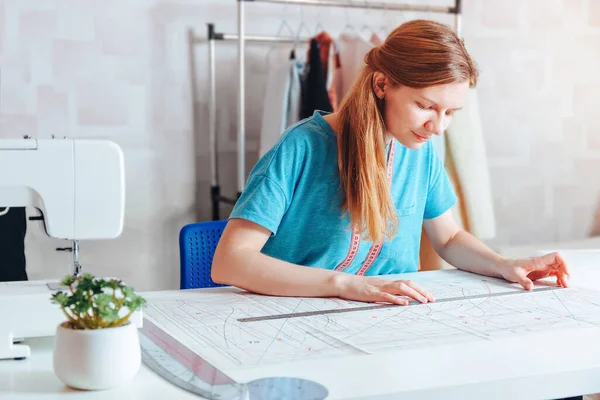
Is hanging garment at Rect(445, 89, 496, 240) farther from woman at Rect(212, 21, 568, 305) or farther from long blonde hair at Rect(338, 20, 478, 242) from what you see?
long blonde hair at Rect(338, 20, 478, 242)

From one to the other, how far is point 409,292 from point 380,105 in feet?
1.67

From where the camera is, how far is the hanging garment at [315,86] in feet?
9.87

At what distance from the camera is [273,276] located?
5.50 ft

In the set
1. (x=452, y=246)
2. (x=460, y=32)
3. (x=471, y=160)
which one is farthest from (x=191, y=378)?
(x=460, y=32)

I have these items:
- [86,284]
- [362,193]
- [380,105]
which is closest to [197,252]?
[362,193]

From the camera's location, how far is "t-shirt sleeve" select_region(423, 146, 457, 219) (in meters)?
2.11

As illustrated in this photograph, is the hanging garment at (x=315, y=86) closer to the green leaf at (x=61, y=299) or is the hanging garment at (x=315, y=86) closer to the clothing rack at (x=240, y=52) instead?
the clothing rack at (x=240, y=52)

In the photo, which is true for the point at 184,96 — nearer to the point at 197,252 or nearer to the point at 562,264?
the point at 197,252

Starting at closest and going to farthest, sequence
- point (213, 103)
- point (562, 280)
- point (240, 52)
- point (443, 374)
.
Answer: point (443, 374)
point (562, 280)
point (240, 52)
point (213, 103)

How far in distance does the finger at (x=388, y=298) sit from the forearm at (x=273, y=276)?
0.09 meters

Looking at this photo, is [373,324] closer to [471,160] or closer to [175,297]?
[175,297]

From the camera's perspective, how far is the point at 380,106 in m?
1.90

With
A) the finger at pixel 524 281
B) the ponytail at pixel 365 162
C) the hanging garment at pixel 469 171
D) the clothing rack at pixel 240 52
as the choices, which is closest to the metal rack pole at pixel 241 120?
the clothing rack at pixel 240 52

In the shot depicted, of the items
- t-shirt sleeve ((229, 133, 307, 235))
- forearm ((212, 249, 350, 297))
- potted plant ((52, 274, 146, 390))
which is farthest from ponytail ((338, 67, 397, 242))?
potted plant ((52, 274, 146, 390))
